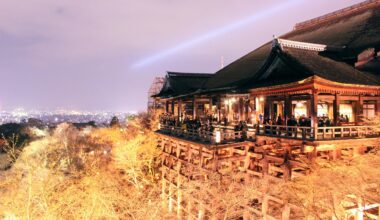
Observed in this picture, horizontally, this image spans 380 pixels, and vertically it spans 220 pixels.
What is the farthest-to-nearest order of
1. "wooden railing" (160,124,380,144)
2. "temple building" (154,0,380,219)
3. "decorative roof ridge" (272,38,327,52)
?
"decorative roof ridge" (272,38,327,52) < "temple building" (154,0,380,219) < "wooden railing" (160,124,380,144)

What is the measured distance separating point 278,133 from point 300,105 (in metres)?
7.27

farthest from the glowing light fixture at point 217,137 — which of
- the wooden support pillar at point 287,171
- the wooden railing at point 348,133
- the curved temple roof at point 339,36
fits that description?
the curved temple roof at point 339,36

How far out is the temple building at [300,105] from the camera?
13.0 metres

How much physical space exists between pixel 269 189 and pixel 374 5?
18661 millimetres

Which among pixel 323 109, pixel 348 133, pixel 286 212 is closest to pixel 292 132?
pixel 348 133

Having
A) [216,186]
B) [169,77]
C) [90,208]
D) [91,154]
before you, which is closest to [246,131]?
[216,186]

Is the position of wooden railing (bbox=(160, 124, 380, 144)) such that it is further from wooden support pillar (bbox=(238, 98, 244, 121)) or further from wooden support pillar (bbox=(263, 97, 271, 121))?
wooden support pillar (bbox=(238, 98, 244, 121))

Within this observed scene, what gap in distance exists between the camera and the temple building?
512 inches

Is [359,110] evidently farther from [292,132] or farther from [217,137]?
[217,137]

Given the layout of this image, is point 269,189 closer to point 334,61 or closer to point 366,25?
point 334,61

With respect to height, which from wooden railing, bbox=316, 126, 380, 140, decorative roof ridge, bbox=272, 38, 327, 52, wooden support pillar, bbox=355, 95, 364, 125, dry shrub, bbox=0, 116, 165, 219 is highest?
decorative roof ridge, bbox=272, 38, 327, 52

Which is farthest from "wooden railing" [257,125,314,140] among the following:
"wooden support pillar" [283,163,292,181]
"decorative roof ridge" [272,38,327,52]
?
"decorative roof ridge" [272,38,327,52]

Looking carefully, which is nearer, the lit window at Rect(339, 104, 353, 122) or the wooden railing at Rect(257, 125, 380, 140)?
the wooden railing at Rect(257, 125, 380, 140)

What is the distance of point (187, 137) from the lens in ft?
63.0
